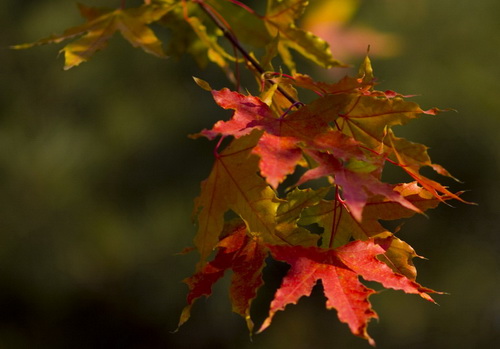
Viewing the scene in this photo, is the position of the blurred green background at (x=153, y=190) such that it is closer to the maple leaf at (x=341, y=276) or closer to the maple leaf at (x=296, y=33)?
the maple leaf at (x=296, y=33)

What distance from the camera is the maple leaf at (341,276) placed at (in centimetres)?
59

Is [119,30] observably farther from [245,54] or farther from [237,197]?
[237,197]

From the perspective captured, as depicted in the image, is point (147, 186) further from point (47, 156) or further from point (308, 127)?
point (308, 127)

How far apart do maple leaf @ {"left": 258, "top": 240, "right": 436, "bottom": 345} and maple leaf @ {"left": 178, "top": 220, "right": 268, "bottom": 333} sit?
1.6 inches

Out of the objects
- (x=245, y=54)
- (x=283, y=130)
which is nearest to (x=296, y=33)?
(x=245, y=54)

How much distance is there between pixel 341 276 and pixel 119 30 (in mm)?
545

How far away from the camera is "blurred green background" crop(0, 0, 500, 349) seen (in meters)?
3.36

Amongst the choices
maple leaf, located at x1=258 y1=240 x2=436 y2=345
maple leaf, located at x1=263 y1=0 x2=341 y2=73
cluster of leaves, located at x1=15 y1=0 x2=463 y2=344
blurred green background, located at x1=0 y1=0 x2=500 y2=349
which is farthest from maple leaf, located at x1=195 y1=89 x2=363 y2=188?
blurred green background, located at x1=0 y1=0 x2=500 y2=349

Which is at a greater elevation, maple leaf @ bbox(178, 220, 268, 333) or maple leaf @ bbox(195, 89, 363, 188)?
maple leaf @ bbox(195, 89, 363, 188)

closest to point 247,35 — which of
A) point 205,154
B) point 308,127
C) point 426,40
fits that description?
point 308,127

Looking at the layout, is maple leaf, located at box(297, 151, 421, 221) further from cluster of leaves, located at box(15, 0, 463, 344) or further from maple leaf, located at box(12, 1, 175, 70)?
maple leaf, located at box(12, 1, 175, 70)

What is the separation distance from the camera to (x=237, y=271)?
685 mm

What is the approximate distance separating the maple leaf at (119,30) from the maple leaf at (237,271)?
33cm

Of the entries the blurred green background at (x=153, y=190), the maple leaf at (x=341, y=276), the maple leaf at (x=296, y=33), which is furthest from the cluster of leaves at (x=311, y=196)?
the blurred green background at (x=153, y=190)
